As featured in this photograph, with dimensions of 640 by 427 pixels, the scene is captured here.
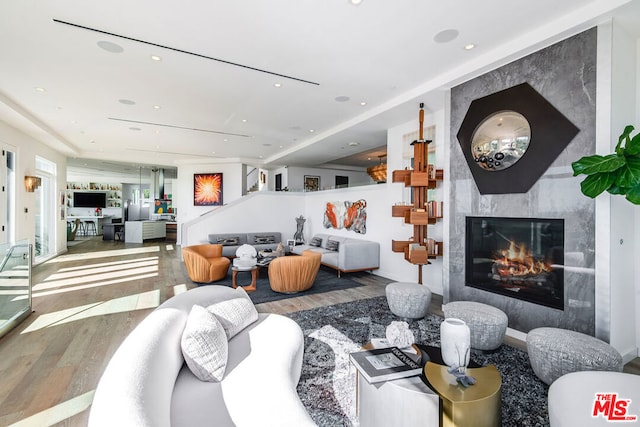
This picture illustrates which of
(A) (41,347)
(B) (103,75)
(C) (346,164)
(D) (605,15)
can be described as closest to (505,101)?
(D) (605,15)

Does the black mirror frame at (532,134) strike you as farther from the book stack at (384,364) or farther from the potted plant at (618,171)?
the book stack at (384,364)

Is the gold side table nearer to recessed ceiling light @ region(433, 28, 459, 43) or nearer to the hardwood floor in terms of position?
the hardwood floor

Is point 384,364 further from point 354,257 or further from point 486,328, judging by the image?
point 354,257

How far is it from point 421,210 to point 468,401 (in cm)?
345

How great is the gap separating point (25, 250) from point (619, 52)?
7371mm

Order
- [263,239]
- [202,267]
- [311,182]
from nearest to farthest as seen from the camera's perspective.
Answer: [202,267], [263,239], [311,182]

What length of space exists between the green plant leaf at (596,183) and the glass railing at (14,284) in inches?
246

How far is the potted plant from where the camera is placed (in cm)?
228

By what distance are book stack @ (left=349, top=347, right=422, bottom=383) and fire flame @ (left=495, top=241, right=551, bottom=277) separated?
221 cm

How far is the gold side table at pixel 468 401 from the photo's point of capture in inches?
60.3

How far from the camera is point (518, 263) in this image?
11.2ft

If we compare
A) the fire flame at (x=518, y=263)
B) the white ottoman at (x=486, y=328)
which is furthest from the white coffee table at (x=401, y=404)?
the fire flame at (x=518, y=263)

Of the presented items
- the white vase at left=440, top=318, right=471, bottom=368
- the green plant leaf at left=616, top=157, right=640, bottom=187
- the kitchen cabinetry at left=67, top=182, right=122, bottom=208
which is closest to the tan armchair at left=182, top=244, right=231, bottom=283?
the white vase at left=440, top=318, right=471, bottom=368

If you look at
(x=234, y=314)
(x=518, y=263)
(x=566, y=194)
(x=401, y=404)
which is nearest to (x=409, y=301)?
(x=518, y=263)
